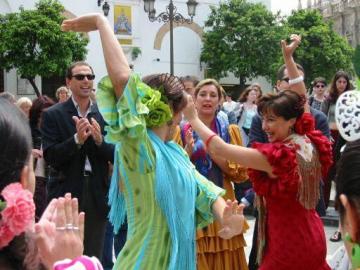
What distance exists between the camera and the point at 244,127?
9578 millimetres

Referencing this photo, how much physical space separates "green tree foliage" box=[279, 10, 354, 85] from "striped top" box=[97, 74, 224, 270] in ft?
110

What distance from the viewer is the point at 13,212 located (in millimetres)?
1600

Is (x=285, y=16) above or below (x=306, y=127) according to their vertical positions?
above

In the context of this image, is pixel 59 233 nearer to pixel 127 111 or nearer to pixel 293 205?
pixel 127 111

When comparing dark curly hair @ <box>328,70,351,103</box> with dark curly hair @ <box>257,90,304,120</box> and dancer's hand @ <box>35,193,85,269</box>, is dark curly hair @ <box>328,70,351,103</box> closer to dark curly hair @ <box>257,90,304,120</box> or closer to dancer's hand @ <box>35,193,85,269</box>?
dark curly hair @ <box>257,90,304,120</box>

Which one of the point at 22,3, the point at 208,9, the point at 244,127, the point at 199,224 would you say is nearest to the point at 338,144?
the point at 244,127

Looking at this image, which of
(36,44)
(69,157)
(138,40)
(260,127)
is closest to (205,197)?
(69,157)

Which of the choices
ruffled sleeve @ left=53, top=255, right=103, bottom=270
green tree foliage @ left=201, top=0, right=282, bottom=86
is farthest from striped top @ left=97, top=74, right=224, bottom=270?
green tree foliage @ left=201, top=0, right=282, bottom=86

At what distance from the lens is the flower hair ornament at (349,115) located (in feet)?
7.19

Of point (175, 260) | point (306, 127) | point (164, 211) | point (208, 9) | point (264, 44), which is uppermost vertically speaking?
point (208, 9)

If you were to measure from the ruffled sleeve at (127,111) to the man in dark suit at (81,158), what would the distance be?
5.73 feet

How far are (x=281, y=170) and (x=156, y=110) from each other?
3.22 ft

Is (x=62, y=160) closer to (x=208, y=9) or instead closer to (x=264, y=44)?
(x=264, y=44)

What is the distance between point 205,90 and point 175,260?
2.09 metres
